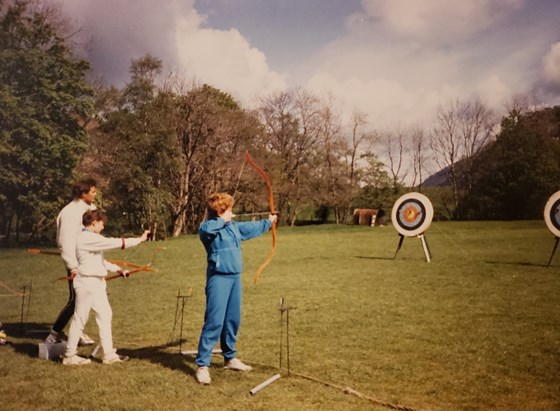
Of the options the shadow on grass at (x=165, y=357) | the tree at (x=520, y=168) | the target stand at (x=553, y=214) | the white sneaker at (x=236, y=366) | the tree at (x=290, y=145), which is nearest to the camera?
the white sneaker at (x=236, y=366)

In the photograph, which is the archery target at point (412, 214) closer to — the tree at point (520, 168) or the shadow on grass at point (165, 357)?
the tree at point (520, 168)

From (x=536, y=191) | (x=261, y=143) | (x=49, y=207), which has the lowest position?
(x=49, y=207)

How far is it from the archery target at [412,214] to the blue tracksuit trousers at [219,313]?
7.18m

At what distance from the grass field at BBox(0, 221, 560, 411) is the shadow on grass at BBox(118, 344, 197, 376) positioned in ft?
0.06

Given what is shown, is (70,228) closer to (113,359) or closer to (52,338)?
(52,338)

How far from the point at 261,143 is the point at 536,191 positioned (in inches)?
526

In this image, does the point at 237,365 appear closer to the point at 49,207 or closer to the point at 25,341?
the point at 25,341

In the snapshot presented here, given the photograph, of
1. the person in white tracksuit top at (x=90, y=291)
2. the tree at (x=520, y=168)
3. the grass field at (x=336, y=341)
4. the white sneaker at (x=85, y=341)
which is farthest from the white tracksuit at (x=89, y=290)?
the tree at (x=520, y=168)

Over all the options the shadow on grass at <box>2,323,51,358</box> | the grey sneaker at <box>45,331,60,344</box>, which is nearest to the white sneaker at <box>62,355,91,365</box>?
the grey sneaker at <box>45,331,60,344</box>

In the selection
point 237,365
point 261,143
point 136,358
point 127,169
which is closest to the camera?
point 237,365

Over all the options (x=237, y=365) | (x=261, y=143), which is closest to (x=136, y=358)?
(x=237, y=365)

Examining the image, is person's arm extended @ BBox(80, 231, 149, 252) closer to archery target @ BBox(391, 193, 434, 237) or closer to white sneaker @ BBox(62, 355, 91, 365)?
white sneaker @ BBox(62, 355, 91, 365)

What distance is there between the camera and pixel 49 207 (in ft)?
45.1

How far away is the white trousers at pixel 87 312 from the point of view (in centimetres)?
364
